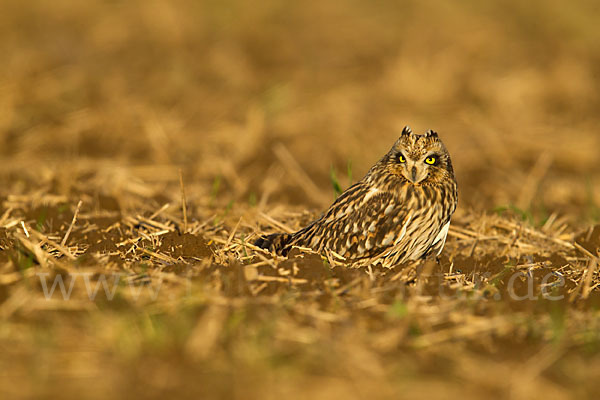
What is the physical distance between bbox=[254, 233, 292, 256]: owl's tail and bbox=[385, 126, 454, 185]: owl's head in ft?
3.08

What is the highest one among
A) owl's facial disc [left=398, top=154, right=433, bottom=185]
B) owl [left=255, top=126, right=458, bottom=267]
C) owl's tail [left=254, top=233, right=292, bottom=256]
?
owl's facial disc [left=398, top=154, right=433, bottom=185]

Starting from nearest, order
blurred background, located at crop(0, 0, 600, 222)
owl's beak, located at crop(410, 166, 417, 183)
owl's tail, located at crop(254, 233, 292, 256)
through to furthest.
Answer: owl's beak, located at crop(410, 166, 417, 183)
owl's tail, located at crop(254, 233, 292, 256)
blurred background, located at crop(0, 0, 600, 222)

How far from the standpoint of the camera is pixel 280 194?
8.21 meters

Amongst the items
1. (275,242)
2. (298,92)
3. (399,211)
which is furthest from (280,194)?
(298,92)

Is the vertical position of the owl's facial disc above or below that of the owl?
above

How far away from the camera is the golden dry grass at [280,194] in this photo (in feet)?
12.6

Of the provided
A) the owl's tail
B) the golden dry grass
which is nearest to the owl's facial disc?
the golden dry grass

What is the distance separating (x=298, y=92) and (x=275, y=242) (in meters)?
6.61

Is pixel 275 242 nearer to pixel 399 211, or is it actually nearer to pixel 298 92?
pixel 399 211

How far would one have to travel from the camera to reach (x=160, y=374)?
3.68 metres

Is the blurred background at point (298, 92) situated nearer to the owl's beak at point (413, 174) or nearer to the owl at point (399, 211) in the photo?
the owl at point (399, 211)

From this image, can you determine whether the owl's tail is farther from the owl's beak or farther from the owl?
the owl's beak

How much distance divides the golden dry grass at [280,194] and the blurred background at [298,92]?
0.05 m

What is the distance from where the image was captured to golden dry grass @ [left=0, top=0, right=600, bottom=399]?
12.6ft
